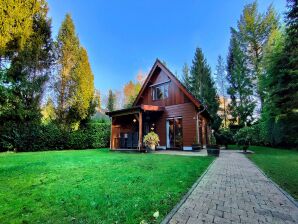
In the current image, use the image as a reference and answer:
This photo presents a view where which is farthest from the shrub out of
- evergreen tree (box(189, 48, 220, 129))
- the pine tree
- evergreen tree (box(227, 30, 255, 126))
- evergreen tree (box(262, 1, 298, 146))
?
the pine tree

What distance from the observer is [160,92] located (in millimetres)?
15734

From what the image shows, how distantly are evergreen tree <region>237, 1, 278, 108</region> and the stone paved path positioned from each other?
822 inches

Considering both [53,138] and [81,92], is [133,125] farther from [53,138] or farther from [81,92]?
[53,138]

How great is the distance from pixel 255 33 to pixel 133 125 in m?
19.1

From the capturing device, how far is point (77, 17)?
19.6 m

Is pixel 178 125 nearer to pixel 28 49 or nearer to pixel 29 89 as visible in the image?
pixel 29 89

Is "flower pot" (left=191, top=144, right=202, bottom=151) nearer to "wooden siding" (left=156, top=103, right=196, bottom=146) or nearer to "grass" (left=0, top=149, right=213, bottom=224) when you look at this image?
"wooden siding" (left=156, top=103, right=196, bottom=146)

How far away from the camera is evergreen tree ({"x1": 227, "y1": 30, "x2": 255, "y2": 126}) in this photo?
74.7 feet

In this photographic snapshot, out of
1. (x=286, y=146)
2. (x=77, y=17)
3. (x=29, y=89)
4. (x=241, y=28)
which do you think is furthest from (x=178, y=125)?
(x=241, y=28)

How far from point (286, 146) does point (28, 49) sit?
2273 cm

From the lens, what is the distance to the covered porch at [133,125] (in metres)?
12.7

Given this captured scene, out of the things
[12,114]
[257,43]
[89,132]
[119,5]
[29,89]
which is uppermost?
[119,5]

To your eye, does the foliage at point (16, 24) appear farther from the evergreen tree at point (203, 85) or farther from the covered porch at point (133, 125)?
the evergreen tree at point (203, 85)

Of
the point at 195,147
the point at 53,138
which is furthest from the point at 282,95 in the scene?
the point at 53,138
